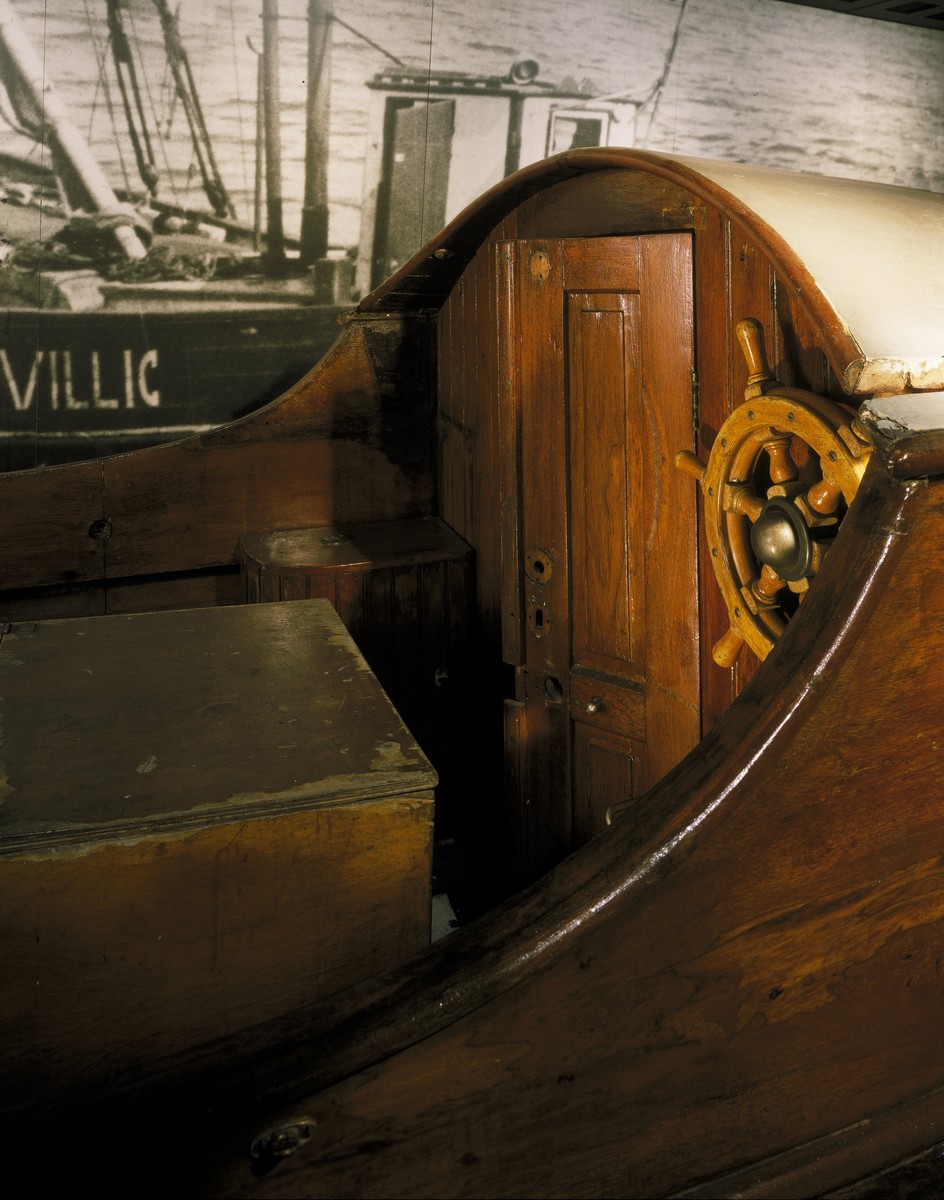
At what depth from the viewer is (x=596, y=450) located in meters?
2.12

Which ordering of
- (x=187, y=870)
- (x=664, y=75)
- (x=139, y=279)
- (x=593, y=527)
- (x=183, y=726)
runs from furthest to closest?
(x=664, y=75), (x=139, y=279), (x=593, y=527), (x=183, y=726), (x=187, y=870)

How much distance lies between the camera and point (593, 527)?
2156 mm

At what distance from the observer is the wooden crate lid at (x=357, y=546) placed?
2.67 metres

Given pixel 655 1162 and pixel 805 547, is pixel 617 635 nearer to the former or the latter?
pixel 805 547

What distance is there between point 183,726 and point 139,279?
2.41 meters

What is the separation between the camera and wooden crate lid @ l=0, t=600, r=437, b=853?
46.2 inches

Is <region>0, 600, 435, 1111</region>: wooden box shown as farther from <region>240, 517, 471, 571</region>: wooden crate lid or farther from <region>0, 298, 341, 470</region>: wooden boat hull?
<region>0, 298, 341, 470</region>: wooden boat hull

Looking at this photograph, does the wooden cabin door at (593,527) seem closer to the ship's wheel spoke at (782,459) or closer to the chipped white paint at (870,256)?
the chipped white paint at (870,256)

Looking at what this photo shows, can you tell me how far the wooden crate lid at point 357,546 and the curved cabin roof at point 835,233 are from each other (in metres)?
0.89

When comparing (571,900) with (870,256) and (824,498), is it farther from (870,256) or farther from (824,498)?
(870,256)

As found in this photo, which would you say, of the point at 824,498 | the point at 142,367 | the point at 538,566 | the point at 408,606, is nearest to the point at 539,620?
the point at 538,566

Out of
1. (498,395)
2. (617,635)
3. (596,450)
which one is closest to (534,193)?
(498,395)

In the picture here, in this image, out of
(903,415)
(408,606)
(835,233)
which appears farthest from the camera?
(408,606)

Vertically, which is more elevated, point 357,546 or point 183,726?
point 183,726
